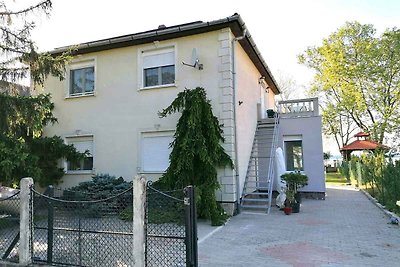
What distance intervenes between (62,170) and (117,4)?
6.55 m

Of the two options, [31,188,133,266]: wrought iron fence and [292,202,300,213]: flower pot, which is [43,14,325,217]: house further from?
[31,188,133,266]: wrought iron fence

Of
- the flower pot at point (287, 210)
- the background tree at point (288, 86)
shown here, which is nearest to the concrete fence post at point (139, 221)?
the flower pot at point (287, 210)

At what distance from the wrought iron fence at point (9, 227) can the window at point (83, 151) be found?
616 cm

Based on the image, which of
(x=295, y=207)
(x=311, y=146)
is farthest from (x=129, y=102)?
(x=311, y=146)

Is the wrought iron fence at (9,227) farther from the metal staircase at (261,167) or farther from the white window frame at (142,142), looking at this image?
the metal staircase at (261,167)

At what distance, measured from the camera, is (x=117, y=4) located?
1042 centimetres

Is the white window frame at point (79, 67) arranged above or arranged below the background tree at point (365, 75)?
below

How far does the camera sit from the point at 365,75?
98.6 ft

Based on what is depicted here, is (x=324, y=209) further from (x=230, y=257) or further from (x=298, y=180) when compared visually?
(x=230, y=257)

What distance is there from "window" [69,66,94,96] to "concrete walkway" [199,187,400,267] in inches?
297

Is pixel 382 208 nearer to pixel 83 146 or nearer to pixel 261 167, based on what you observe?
pixel 261 167

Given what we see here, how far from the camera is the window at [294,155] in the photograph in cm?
1477

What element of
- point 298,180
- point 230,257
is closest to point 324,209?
point 298,180

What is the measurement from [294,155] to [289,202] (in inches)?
179
